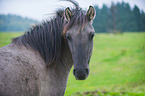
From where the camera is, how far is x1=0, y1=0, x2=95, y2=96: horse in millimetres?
2020

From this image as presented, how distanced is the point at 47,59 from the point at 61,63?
0.39m

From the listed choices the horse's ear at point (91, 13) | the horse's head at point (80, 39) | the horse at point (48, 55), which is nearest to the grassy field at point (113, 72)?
the horse at point (48, 55)

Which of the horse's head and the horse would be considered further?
the horse's head

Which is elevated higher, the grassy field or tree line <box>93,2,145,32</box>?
tree line <box>93,2,145,32</box>

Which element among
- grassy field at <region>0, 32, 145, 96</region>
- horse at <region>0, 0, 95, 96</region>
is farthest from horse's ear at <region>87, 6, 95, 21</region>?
grassy field at <region>0, 32, 145, 96</region>

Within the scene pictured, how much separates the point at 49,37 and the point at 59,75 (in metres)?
0.85

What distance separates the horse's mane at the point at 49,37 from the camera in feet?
8.89

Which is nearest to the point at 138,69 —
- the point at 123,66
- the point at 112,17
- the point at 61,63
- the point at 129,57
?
the point at 123,66

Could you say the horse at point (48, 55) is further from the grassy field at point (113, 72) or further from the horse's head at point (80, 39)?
the grassy field at point (113, 72)

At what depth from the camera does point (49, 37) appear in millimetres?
2848

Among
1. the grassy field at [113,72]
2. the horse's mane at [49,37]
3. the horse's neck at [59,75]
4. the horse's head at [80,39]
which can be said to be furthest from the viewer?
the grassy field at [113,72]

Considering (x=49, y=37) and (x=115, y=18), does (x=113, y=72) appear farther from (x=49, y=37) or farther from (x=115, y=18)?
(x=115, y=18)

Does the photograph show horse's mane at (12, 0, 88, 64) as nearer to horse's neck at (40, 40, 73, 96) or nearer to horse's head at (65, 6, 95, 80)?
horse's head at (65, 6, 95, 80)

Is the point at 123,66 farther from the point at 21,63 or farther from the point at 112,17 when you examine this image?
the point at 112,17
